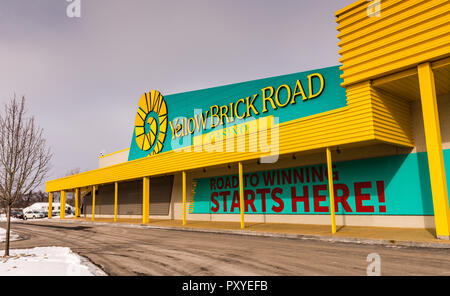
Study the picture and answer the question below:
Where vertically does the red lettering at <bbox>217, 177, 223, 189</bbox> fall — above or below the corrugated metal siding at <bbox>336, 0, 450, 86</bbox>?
below

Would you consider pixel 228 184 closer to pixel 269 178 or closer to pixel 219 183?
pixel 219 183

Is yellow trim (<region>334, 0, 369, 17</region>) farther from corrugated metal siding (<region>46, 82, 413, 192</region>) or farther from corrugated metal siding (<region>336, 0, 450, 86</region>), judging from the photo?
corrugated metal siding (<region>46, 82, 413, 192</region>)

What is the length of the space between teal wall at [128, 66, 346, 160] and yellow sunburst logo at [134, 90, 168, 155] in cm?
76

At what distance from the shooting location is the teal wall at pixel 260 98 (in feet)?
60.0

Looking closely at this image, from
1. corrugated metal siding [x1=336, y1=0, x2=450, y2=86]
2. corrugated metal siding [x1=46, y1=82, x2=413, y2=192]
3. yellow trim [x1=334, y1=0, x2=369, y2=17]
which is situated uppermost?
yellow trim [x1=334, y1=0, x2=369, y2=17]

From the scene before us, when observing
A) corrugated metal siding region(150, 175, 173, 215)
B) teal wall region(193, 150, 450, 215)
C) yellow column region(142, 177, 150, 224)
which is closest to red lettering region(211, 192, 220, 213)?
teal wall region(193, 150, 450, 215)

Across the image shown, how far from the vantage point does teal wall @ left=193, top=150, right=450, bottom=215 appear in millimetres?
13531

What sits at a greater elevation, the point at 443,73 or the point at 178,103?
the point at 178,103

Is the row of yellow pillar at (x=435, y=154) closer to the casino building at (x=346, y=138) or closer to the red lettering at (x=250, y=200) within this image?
the casino building at (x=346, y=138)

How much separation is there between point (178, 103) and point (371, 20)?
64.1 feet

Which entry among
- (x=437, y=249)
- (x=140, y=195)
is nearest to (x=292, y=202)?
(x=437, y=249)

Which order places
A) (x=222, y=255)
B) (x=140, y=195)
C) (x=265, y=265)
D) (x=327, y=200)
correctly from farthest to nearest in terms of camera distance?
(x=140, y=195)
(x=327, y=200)
(x=222, y=255)
(x=265, y=265)
